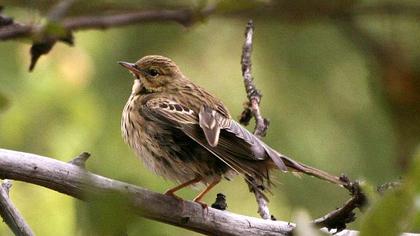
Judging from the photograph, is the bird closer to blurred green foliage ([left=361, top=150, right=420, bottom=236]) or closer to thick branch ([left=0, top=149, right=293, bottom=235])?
thick branch ([left=0, top=149, right=293, bottom=235])

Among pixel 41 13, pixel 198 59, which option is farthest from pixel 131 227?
pixel 198 59

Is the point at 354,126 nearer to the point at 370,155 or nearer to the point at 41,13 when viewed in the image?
the point at 370,155

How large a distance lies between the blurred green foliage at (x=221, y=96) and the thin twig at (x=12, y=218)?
0.93 meters

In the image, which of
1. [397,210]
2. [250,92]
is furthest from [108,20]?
[250,92]

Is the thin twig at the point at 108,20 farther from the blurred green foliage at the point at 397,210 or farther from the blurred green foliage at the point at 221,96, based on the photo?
the blurred green foliage at the point at 221,96

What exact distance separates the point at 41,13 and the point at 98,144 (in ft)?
10.4

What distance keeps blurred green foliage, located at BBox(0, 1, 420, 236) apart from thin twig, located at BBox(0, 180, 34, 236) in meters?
0.93

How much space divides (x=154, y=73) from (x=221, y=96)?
950mm

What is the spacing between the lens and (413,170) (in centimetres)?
141

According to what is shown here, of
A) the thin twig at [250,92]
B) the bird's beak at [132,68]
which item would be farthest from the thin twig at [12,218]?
the bird's beak at [132,68]

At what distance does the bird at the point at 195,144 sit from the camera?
13.7 feet

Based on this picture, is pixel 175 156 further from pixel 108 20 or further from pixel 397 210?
pixel 397 210

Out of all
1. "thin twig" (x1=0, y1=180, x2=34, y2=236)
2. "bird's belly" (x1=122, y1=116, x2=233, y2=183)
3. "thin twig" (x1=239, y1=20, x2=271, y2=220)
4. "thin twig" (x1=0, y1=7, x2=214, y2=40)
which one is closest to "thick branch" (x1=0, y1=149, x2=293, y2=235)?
"thin twig" (x1=0, y1=180, x2=34, y2=236)

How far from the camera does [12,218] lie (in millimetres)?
3445
